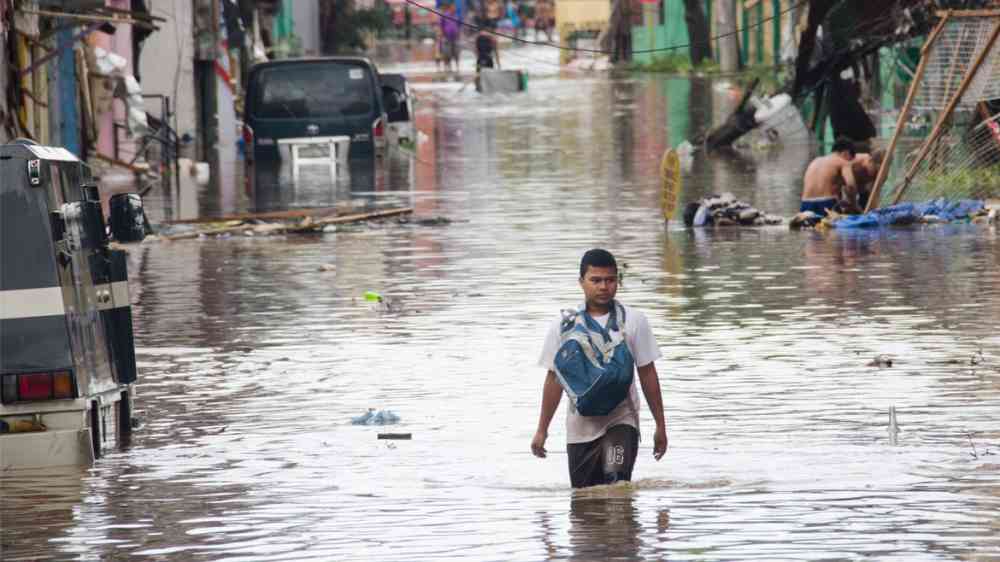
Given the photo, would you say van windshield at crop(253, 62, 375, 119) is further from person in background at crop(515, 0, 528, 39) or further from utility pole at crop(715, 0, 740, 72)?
person in background at crop(515, 0, 528, 39)

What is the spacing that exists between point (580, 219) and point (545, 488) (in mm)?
15160

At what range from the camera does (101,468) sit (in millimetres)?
10414

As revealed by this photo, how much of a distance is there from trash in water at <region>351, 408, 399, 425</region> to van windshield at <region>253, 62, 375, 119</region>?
2164cm

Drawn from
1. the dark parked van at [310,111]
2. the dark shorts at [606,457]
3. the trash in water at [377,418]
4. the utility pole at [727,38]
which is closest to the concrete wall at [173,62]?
the dark parked van at [310,111]

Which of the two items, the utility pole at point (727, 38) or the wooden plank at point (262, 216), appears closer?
the wooden plank at point (262, 216)

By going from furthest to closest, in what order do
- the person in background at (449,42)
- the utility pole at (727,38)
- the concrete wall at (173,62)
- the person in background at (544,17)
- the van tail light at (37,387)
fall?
the person in background at (544,17)
the person in background at (449,42)
the utility pole at (727,38)
the concrete wall at (173,62)
the van tail light at (37,387)

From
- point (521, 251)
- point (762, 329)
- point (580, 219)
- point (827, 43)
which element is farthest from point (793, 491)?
point (827, 43)

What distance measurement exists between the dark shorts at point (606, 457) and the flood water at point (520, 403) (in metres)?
0.09

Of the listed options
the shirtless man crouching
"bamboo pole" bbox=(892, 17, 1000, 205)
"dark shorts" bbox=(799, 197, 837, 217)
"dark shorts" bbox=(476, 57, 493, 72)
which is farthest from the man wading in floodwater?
"dark shorts" bbox=(476, 57, 493, 72)

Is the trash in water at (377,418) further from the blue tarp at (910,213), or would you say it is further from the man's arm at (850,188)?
the man's arm at (850,188)

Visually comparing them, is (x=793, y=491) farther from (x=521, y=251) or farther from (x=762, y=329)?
(x=521, y=251)

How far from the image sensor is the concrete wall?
1517 inches

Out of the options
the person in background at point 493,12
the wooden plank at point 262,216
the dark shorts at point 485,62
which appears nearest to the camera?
the wooden plank at point 262,216

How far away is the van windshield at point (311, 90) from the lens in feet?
109
